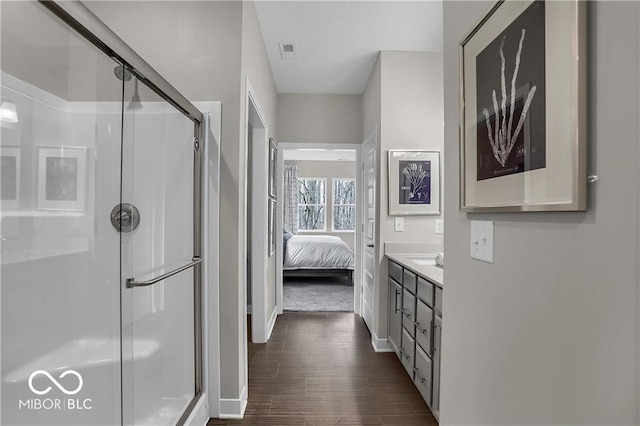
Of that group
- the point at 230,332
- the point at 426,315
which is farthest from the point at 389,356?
the point at 230,332

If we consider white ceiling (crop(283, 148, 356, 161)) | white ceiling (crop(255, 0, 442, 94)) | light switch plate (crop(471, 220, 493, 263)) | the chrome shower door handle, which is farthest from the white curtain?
light switch plate (crop(471, 220, 493, 263))

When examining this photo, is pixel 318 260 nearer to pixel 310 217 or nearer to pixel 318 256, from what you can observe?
pixel 318 256

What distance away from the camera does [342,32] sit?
284 centimetres

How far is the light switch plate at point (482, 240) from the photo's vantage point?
1027mm

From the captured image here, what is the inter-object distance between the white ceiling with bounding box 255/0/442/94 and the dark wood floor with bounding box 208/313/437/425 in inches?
105

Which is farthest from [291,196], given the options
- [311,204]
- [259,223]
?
[259,223]

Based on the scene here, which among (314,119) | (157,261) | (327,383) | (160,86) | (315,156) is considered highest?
(315,156)

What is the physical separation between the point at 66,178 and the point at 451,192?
1329 mm

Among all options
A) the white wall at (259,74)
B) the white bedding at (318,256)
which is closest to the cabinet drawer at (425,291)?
the white wall at (259,74)

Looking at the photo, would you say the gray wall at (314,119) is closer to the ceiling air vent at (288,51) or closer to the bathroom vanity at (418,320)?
the ceiling air vent at (288,51)

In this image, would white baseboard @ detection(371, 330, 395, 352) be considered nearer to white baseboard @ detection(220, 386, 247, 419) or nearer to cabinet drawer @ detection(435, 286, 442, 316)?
cabinet drawer @ detection(435, 286, 442, 316)

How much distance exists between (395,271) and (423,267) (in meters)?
0.51

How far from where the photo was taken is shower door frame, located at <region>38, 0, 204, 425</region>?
950 mm

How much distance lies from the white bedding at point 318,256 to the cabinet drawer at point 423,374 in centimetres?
331
